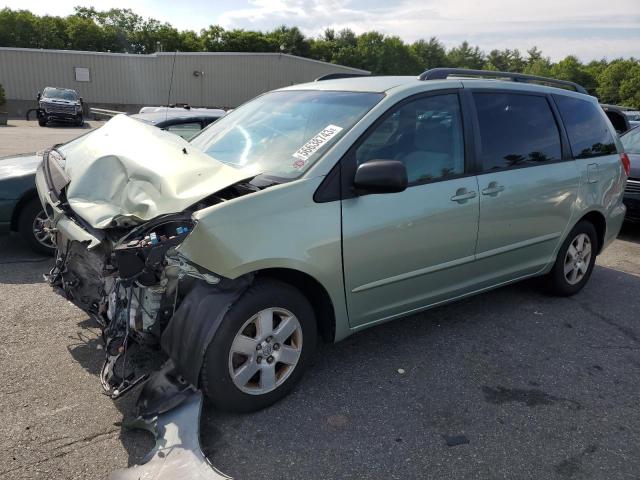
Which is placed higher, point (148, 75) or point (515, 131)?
point (148, 75)

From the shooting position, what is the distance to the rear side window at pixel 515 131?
3750 mm

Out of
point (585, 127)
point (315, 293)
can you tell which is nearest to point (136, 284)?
point (315, 293)

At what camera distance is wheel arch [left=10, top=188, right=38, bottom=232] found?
4879mm

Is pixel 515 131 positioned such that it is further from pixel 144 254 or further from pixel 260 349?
pixel 144 254

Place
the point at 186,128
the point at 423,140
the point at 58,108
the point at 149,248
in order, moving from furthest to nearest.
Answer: the point at 58,108, the point at 186,128, the point at 423,140, the point at 149,248

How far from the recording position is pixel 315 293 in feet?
9.98

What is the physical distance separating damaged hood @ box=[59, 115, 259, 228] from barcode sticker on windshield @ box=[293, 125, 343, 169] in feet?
0.94

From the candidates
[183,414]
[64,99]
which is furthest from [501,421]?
[64,99]

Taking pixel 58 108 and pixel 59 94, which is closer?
pixel 58 108

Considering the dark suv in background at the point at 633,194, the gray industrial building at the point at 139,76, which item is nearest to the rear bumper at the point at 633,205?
the dark suv in background at the point at 633,194

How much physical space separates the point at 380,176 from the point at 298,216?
1.65 ft

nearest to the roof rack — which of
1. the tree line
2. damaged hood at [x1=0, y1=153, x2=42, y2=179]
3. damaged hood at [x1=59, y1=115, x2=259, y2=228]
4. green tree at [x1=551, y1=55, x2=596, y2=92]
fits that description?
damaged hood at [x1=59, y1=115, x2=259, y2=228]

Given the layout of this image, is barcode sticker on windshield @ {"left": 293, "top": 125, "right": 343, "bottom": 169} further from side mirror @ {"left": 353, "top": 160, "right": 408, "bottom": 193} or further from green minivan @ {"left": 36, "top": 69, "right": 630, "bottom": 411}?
side mirror @ {"left": 353, "top": 160, "right": 408, "bottom": 193}

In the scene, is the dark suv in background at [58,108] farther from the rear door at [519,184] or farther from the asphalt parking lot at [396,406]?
the rear door at [519,184]
